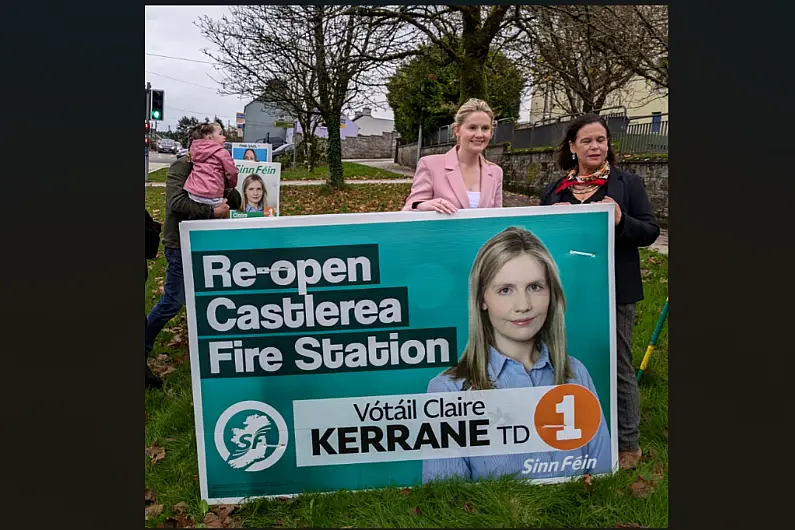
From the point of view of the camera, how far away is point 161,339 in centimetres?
548

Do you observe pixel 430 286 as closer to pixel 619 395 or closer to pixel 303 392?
pixel 303 392

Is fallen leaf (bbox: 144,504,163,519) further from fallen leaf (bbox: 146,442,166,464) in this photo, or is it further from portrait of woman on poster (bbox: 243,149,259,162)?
portrait of woman on poster (bbox: 243,149,259,162)

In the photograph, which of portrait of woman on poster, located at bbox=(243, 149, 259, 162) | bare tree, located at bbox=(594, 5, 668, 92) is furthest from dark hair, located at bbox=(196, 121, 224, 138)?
bare tree, located at bbox=(594, 5, 668, 92)

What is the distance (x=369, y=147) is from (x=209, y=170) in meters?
32.5

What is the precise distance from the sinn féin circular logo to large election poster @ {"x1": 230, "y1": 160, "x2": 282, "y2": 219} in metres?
3.82

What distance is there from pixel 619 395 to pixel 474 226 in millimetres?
1231

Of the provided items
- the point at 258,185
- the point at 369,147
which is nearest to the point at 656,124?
the point at 258,185

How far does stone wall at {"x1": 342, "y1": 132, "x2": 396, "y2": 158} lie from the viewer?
3594 centimetres

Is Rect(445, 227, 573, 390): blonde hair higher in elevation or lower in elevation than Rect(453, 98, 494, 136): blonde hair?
lower

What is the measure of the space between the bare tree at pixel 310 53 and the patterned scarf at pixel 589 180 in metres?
5.93

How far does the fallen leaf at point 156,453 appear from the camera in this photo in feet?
11.5

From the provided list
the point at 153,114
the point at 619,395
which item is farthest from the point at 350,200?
the point at 619,395

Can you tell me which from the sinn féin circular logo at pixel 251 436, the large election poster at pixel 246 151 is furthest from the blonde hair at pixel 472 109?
the large election poster at pixel 246 151

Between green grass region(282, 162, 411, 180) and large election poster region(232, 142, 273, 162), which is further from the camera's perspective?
green grass region(282, 162, 411, 180)
